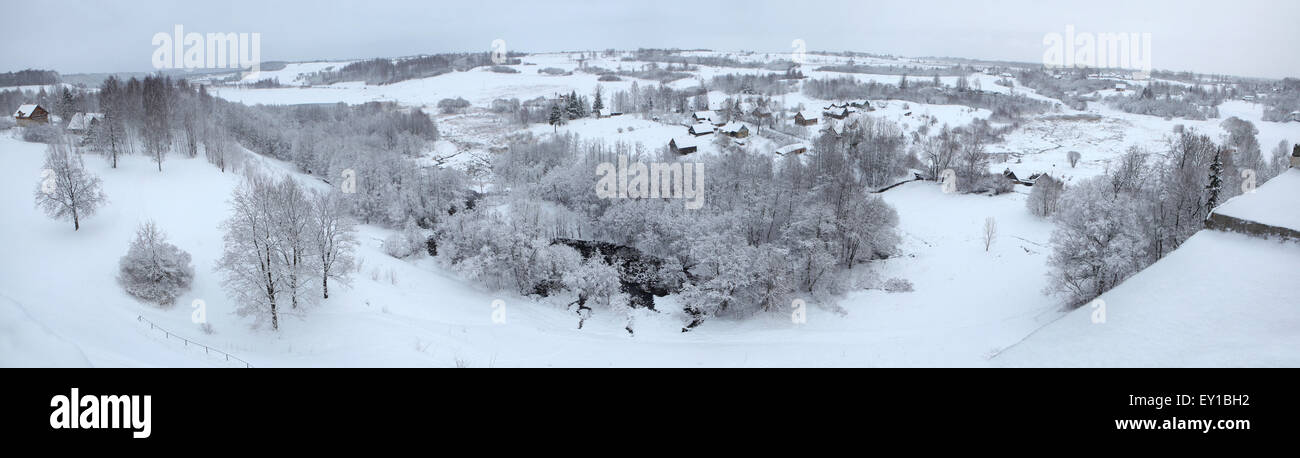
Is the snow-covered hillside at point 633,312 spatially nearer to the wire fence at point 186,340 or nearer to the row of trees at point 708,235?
the wire fence at point 186,340

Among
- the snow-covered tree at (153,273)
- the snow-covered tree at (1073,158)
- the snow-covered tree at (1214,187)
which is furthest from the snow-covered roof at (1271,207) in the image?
the snow-covered tree at (153,273)

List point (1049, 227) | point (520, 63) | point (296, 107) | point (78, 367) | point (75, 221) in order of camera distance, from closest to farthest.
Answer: point (78, 367) < point (75, 221) < point (1049, 227) < point (296, 107) < point (520, 63)

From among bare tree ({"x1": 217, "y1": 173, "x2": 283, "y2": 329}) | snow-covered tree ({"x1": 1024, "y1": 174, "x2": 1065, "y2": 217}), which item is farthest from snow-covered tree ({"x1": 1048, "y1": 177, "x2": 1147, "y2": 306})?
bare tree ({"x1": 217, "y1": 173, "x2": 283, "y2": 329})

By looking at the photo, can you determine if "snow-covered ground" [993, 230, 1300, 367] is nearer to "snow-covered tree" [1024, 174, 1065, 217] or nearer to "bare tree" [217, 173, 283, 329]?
"snow-covered tree" [1024, 174, 1065, 217]

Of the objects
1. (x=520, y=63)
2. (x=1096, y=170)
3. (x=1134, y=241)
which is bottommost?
(x=1134, y=241)
